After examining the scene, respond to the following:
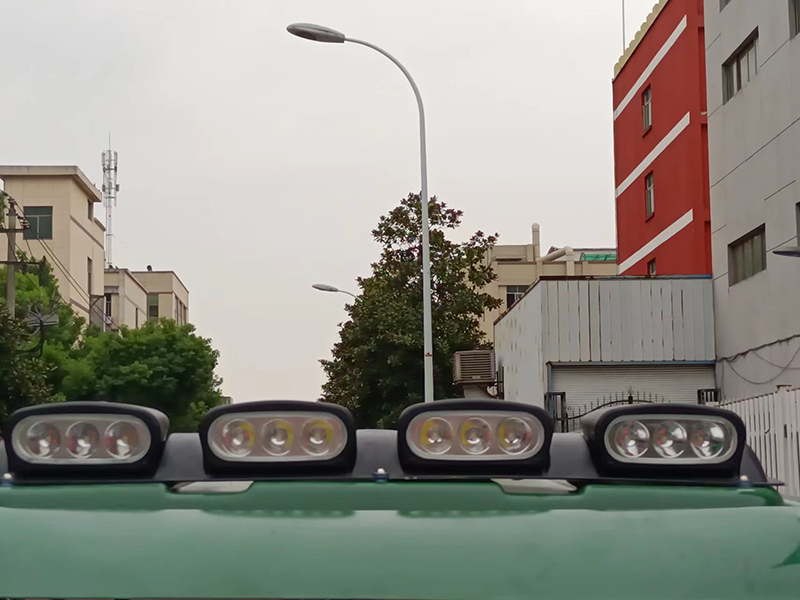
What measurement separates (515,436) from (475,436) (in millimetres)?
84

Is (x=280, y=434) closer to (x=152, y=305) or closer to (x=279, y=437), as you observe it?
(x=279, y=437)

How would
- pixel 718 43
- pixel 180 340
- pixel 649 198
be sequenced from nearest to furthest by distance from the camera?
pixel 718 43 < pixel 649 198 < pixel 180 340

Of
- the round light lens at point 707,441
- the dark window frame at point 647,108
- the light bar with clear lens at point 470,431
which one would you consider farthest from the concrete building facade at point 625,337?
the light bar with clear lens at point 470,431

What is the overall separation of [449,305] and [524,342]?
4860 mm

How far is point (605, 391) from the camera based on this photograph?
30.5 meters

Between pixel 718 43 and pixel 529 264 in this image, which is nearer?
pixel 718 43

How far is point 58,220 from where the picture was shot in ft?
293

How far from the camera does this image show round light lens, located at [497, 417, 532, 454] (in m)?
2.77

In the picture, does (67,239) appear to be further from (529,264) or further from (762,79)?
(762,79)

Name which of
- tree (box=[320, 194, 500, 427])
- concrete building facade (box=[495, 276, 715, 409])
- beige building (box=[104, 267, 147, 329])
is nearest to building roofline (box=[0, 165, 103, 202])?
beige building (box=[104, 267, 147, 329])

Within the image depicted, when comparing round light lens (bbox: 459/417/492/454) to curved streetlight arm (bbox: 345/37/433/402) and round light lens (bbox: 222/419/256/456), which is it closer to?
round light lens (bbox: 222/419/256/456)

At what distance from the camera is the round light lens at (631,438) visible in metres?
2.81

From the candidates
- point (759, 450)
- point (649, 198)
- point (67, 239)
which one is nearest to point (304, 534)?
point (759, 450)

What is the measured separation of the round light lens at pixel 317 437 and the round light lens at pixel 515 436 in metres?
0.34
